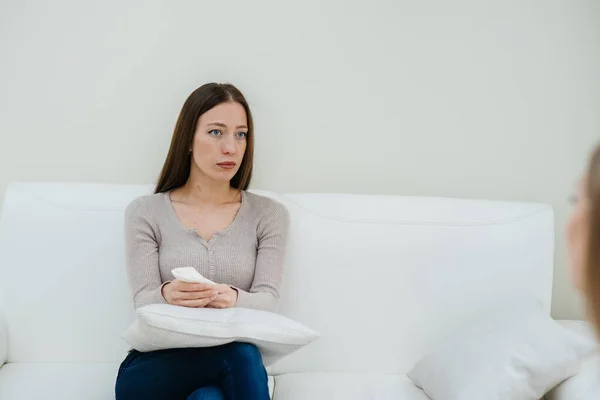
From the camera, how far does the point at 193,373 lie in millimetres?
1924

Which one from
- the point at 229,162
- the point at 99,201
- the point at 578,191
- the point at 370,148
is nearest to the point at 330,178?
the point at 370,148

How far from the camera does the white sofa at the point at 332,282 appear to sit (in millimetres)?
2271

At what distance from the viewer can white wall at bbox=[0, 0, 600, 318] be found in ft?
8.59

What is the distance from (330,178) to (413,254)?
0.52 m

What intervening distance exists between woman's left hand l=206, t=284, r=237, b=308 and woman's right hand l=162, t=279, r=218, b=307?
0.02 m

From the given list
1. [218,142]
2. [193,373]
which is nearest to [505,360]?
[193,373]

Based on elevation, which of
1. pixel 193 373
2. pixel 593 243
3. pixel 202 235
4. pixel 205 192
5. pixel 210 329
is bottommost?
pixel 193 373

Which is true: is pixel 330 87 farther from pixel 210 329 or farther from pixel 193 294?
pixel 210 329

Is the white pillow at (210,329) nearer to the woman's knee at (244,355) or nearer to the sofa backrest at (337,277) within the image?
the woman's knee at (244,355)

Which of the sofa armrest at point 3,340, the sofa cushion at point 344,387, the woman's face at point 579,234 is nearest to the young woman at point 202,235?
the sofa cushion at point 344,387

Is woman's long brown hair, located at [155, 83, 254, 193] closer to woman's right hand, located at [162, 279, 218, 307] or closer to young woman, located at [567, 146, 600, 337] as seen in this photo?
woman's right hand, located at [162, 279, 218, 307]

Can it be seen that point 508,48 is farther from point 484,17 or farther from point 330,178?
point 330,178

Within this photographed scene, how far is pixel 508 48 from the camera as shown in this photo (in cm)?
264

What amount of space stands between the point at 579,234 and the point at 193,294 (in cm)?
140
